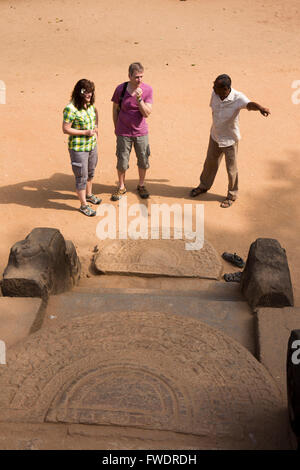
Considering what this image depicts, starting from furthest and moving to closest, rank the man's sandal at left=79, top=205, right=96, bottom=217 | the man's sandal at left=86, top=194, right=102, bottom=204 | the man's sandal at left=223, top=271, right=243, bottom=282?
1. the man's sandal at left=86, top=194, right=102, bottom=204
2. the man's sandal at left=79, top=205, right=96, bottom=217
3. the man's sandal at left=223, top=271, right=243, bottom=282

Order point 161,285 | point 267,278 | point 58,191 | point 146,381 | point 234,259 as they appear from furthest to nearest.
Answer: point 58,191 < point 234,259 < point 161,285 < point 267,278 < point 146,381

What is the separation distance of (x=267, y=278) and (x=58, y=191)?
3.69 meters

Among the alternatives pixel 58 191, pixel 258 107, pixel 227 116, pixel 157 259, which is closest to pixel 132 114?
pixel 227 116

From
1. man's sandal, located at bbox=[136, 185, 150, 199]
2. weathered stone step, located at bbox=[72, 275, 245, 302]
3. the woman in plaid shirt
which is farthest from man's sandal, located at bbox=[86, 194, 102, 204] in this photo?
→ weathered stone step, located at bbox=[72, 275, 245, 302]

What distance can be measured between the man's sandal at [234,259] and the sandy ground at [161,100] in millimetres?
210

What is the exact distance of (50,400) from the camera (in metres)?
2.49

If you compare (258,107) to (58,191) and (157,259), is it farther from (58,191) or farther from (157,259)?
(58,191)

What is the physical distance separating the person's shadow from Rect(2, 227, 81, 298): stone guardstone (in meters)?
2.08

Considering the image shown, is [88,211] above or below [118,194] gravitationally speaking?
below

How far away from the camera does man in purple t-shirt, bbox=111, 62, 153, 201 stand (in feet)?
16.3

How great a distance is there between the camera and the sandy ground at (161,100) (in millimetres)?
5648

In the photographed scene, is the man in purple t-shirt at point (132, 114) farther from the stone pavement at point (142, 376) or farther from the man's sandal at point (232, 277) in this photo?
the stone pavement at point (142, 376)

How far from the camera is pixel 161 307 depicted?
3367mm

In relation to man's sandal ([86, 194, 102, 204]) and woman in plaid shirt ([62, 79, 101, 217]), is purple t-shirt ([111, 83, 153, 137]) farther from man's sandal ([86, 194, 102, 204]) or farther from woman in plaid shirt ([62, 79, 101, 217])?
man's sandal ([86, 194, 102, 204])
